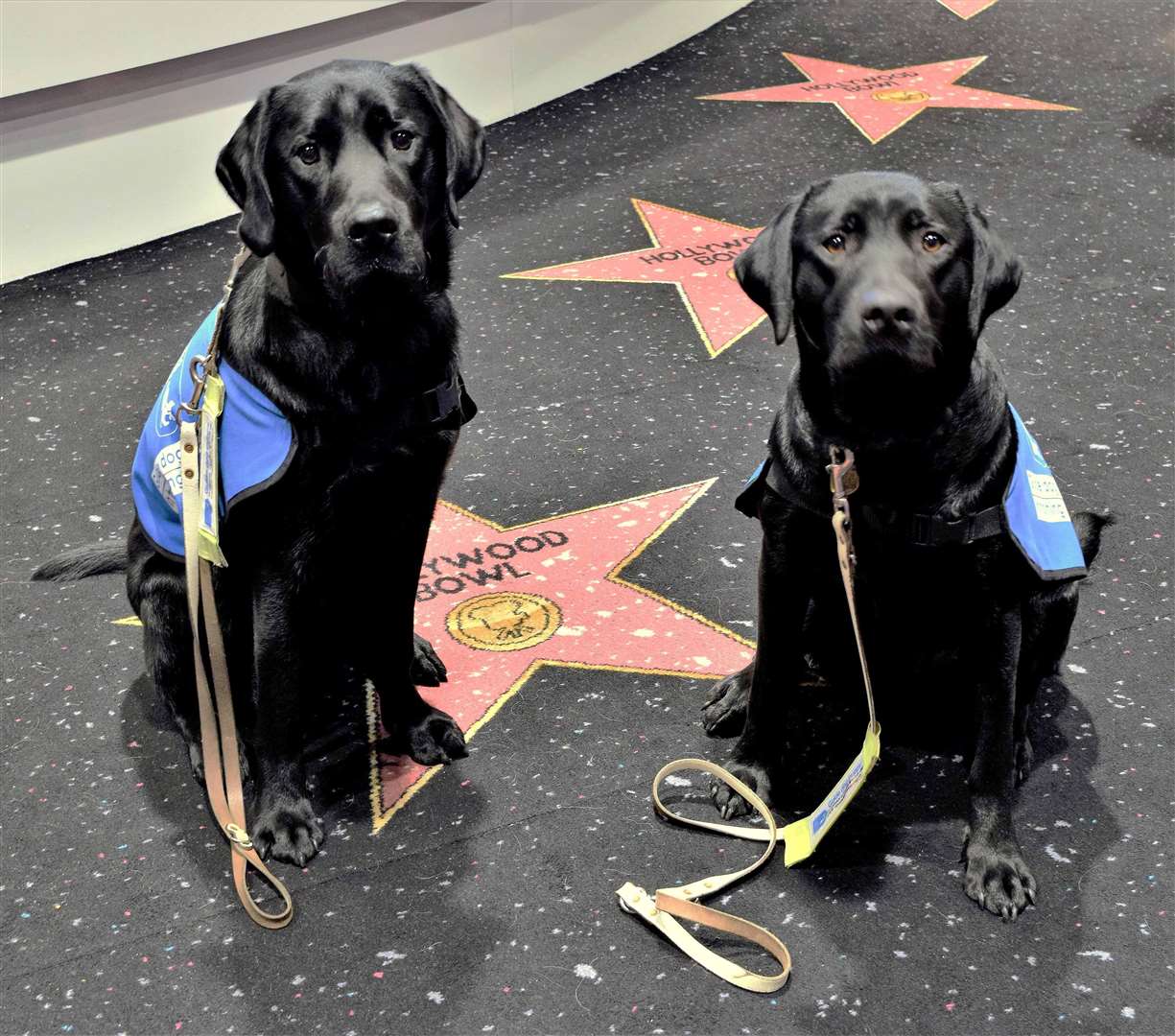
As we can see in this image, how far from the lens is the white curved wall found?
498cm

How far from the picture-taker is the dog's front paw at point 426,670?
298 cm

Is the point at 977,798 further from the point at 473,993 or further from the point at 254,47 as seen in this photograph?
the point at 254,47

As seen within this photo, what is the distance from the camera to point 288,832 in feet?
8.39

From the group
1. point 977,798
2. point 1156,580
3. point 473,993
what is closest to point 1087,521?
point 1156,580

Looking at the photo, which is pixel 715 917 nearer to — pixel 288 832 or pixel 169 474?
pixel 288 832

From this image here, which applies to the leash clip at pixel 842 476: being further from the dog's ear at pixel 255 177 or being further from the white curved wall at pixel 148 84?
the white curved wall at pixel 148 84

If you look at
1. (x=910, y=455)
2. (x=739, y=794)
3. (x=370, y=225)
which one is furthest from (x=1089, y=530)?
(x=370, y=225)

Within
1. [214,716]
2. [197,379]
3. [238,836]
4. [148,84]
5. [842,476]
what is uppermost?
[197,379]

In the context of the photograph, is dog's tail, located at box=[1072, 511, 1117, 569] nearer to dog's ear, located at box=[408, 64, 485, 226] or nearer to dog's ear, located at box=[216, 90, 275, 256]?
dog's ear, located at box=[408, 64, 485, 226]

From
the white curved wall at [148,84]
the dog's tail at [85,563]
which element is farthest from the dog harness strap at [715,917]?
the white curved wall at [148,84]

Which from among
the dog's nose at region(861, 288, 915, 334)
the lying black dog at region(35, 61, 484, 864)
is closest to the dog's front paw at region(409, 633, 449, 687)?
the lying black dog at region(35, 61, 484, 864)

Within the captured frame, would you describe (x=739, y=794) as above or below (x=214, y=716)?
below

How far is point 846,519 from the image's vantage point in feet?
7.54

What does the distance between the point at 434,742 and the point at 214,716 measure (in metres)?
0.45
